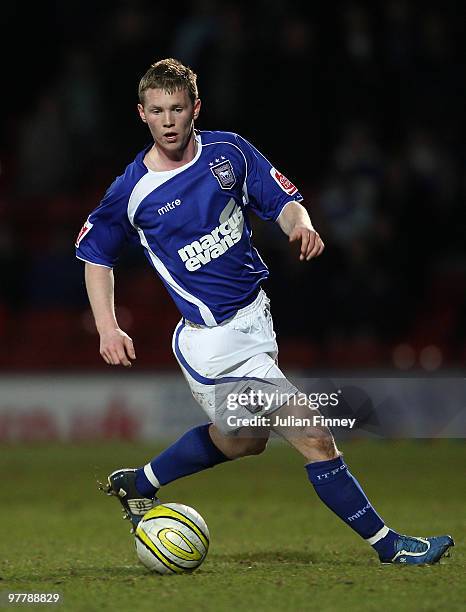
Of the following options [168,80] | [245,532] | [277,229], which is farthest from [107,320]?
[277,229]

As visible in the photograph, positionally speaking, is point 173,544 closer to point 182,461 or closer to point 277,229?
point 182,461

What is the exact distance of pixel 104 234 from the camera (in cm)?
575

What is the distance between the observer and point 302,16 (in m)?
13.4

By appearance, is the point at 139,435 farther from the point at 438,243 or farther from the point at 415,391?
the point at 438,243

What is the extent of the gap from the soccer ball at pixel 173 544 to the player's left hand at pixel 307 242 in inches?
50.5

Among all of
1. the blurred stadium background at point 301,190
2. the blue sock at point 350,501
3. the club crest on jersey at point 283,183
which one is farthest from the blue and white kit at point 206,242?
the blurred stadium background at point 301,190

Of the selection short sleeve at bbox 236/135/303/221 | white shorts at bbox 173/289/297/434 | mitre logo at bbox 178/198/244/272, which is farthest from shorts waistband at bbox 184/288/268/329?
short sleeve at bbox 236/135/303/221

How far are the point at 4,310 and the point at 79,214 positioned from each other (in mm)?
1371

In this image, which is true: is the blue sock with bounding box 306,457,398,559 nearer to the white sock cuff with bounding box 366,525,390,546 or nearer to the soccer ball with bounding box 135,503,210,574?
the white sock cuff with bounding box 366,525,390,546

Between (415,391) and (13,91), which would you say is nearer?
(415,391)

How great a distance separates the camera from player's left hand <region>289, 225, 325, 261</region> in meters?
5.28

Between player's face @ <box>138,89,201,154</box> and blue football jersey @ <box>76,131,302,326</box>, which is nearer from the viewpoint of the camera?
player's face @ <box>138,89,201,154</box>

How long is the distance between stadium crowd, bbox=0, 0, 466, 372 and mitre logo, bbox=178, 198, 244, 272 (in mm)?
6279

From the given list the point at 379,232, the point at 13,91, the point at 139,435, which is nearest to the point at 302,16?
the point at 379,232
